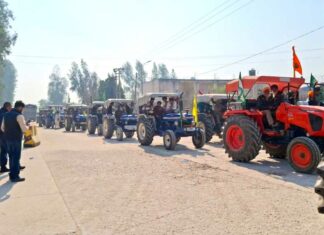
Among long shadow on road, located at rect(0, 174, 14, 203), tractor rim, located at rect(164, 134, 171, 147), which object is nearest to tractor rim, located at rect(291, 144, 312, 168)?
tractor rim, located at rect(164, 134, 171, 147)

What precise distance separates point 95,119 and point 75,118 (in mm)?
5703

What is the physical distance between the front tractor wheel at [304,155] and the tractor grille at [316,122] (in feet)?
1.53

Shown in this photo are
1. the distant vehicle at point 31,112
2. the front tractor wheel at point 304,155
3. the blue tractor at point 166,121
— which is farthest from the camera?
the distant vehicle at point 31,112

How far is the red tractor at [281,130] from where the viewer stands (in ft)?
27.8

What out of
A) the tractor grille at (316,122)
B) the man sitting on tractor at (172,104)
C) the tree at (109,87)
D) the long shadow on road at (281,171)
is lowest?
the long shadow on road at (281,171)

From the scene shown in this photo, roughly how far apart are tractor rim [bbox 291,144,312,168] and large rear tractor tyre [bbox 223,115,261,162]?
46.2 inches

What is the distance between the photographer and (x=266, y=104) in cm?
1002

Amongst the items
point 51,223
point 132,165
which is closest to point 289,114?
point 132,165

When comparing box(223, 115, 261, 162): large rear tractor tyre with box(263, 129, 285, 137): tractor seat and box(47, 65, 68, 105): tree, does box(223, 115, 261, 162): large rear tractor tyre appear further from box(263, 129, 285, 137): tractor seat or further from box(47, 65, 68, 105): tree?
box(47, 65, 68, 105): tree

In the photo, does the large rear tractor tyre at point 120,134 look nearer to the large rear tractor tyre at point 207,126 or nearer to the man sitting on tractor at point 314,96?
the large rear tractor tyre at point 207,126

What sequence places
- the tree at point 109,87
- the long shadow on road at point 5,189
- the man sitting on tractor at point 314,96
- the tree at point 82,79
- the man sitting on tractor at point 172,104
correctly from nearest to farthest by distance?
the long shadow on road at point 5,189
the man sitting on tractor at point 314,96
the man sitting on tractor at point 172,104
the tree at point 109,87
the tree at point 82,79

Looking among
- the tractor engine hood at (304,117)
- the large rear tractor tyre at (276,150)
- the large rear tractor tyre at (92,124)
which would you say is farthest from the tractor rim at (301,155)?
the large rear tractor tyre at (92,124)

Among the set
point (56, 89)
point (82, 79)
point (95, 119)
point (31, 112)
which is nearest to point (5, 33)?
point (31, 112)

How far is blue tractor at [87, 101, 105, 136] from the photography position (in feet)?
74.4
